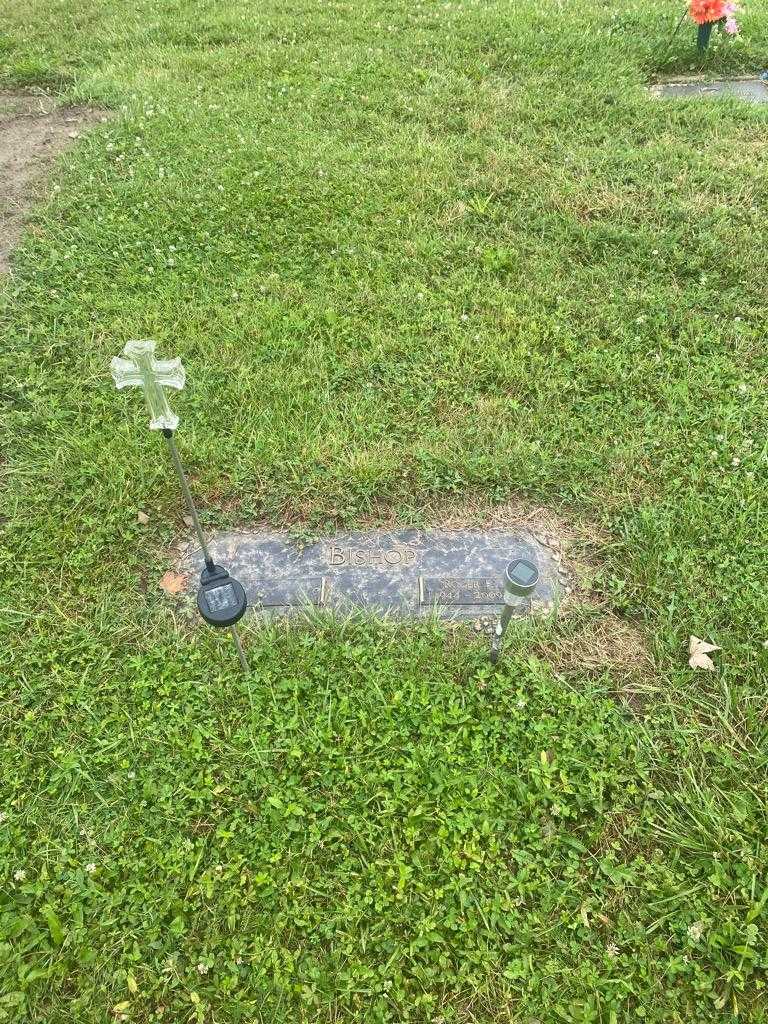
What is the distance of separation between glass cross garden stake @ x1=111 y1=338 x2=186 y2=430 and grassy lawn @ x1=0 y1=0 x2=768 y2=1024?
45.8 inches

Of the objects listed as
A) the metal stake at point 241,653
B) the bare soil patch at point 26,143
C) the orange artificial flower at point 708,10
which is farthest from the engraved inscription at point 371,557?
the orange artificial flower at point 708,10

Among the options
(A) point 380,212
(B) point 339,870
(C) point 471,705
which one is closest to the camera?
(B) point 339,870

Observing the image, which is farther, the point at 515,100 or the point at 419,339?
the point at 515,100

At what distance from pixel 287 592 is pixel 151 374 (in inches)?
51.3

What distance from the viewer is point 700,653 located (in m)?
2.78

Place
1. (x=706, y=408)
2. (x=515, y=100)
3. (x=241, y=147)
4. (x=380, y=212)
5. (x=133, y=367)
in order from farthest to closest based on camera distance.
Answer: (x=515, y=100), (x=241, y=147), (x=380, y=212), (x=706, y=408), (x=133, y=367)

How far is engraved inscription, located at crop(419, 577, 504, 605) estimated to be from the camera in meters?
3.02

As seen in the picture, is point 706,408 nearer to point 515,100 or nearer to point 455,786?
point 455,786

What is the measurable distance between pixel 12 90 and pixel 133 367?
6.54 metres

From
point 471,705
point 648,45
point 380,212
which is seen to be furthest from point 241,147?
point 471,705

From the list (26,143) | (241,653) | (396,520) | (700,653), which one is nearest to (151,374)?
(241,653)

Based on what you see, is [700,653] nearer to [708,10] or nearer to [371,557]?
[371,557]

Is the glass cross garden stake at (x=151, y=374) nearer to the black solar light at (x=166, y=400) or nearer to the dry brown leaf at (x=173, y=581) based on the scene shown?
the black solar light at (x=166, y=400)

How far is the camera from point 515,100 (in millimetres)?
5875
